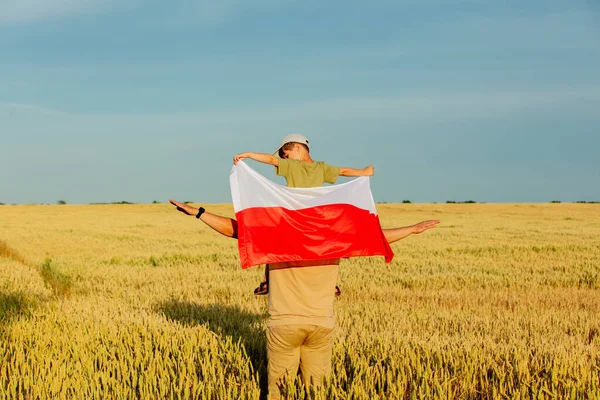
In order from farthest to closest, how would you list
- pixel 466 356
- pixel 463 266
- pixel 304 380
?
pixel 463 266 < pixel 466 356 < pixel 304 380

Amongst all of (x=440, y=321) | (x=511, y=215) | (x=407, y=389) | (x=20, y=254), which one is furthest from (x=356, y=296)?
(x=511, y=215)

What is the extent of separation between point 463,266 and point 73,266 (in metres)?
11.3

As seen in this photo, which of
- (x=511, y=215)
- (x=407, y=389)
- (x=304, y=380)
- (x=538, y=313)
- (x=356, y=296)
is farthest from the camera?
(x=511, y=215)

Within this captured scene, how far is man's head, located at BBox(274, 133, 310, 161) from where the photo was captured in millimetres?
5090

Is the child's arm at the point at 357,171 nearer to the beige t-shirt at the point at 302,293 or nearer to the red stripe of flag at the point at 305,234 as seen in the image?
the red stripe of flag at the point at 305,234

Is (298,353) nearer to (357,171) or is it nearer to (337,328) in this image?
(357,171)

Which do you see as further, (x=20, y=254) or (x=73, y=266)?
(x=20, y=254)

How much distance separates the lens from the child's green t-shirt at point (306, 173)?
16.9 ft

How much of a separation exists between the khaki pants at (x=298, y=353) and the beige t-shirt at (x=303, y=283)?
0.24 ft

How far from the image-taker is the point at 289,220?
538 cm

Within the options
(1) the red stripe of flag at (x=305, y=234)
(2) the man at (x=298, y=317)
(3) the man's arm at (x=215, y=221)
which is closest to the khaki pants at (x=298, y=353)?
(2) the man at (x=298, y=317)

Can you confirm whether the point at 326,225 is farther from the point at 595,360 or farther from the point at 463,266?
the point at 463,266

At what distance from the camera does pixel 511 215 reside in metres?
50.3

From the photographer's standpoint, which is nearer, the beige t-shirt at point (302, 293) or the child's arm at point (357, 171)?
the beige t-shirt at point (302, 293)
